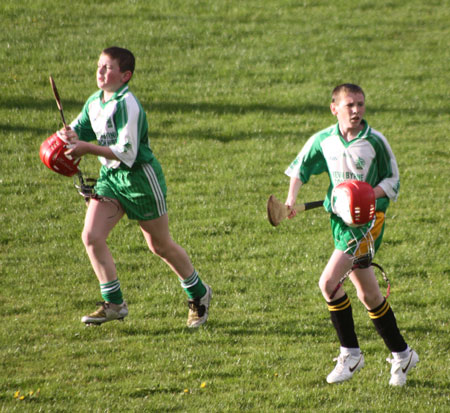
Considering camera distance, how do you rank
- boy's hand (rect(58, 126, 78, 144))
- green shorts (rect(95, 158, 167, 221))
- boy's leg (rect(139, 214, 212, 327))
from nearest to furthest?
boy's hand (rect(58, 126, 78, 144)) < green shorts (rect(95, 158, 167, 221)) < boy's leg (rect(139, 214, 212, 327))

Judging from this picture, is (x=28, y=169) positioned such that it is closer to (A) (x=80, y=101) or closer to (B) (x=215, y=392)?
(A) (x=80, y=101)

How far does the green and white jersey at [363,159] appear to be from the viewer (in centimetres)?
460

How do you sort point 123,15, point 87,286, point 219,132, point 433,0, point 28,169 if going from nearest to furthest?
1. point 87,286
2. point 28,169
3. point 219,132
4. point 123,15
5. point 433,0

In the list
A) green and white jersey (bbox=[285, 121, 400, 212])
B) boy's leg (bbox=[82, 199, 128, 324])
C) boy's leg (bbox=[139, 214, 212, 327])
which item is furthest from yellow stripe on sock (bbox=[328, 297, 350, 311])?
boy's leg (bbox=[82, 199, 128, 324])

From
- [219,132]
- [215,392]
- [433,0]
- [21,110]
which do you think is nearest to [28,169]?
[21,110]

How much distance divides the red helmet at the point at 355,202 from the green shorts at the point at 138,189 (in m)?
1.45

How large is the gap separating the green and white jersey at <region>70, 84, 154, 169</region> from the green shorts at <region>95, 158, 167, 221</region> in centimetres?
6

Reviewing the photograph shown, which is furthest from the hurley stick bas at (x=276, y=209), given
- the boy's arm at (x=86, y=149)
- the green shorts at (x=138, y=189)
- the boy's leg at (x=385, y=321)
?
the boy's arm at (x=86, y=149)

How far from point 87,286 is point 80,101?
5143 mm

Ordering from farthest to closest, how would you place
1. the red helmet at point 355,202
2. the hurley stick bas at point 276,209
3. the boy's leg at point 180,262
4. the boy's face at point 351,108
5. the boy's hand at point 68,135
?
1. the boy's leg at point 180,262
2. the boy's hand at point 68,135
3. the hurley stick bas at point 276,209
4. the boy's face at point 351,108
5. the red helmet at point 355,202

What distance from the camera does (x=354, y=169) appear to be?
4.63 metres

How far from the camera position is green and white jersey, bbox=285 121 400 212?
4.60 metres

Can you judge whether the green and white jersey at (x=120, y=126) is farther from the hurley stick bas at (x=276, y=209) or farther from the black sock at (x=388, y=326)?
the black sock at (x=388, y=326)

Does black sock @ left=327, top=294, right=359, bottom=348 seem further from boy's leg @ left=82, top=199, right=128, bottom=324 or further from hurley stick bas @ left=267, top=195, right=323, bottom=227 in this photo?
boy's leg @ left=82, top=199, right=128, bottom=324
